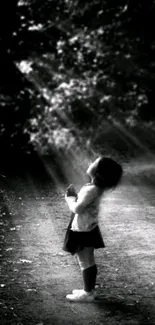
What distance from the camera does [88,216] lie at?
389 cm

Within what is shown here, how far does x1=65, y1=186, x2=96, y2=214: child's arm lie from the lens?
3846 millimetres

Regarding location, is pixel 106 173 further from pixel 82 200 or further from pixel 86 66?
pixel 86 66

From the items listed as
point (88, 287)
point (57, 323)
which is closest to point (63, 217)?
point (88, 287)

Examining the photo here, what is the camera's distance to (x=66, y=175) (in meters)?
12.0

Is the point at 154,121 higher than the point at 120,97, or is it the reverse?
the point at 120,97

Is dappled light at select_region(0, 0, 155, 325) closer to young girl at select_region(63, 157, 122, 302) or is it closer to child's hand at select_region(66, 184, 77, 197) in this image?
young girl at select_region(63, 157, 122, 302)

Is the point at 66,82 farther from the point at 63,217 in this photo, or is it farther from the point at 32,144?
the point at 63,217

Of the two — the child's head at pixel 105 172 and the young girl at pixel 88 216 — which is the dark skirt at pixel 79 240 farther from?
the child's head at pixel 105 172

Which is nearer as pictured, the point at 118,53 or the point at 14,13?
the point at 14,13

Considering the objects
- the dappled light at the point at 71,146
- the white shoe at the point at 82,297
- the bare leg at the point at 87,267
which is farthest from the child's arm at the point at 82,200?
the white shoe at the point at 82,297

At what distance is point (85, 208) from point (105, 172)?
0.36m

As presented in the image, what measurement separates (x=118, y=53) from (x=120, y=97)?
1.79 meters

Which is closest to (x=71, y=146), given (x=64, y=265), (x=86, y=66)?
(x=86, y=66)

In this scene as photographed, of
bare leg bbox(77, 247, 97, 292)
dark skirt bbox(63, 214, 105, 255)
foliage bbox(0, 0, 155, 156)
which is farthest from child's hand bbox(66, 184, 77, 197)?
foliage bbox(0, 0, 155, 156)
